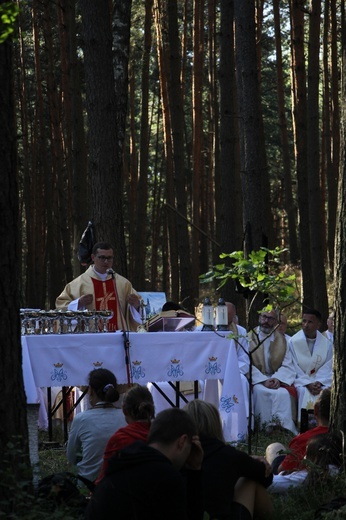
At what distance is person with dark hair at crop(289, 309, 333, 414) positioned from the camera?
12.6m

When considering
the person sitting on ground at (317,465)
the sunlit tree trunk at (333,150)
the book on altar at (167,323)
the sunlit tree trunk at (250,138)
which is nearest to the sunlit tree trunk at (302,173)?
the sunlit tree trunk at (250,138)

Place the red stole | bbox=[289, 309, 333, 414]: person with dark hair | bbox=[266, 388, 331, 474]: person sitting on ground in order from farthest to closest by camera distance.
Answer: bbox=[289, 309, 333, 414]: person with dark hair < the red stole < bbox=[266, 388, 331, 474]: person sitting on ground

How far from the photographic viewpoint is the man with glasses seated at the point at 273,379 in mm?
12094

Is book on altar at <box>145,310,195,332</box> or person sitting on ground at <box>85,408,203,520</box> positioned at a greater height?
book on altar at <box>145,310,195,332</box>

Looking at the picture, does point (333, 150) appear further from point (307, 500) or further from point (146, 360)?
point (307, 500)

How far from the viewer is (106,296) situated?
12.0m

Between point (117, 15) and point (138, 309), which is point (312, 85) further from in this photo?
point (138, 309)

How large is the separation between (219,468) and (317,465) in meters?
1.35

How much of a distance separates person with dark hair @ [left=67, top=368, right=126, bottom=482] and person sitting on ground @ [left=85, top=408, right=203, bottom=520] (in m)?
2.67

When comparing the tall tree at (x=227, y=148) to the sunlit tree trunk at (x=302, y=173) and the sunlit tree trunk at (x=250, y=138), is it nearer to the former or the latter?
the sunlit tree trunk at (x=302, y=173)

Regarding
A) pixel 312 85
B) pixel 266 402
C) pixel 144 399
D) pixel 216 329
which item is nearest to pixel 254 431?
pixel 266 402

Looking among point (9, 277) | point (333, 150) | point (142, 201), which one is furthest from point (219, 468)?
point (333, 150)

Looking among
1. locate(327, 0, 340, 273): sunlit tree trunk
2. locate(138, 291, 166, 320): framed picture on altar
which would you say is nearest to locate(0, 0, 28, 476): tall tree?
locate(138, 291, 166, 320): framed picture on altar

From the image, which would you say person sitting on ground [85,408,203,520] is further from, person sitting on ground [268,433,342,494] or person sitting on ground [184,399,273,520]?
A: person sitting on ground [268,433,342,494]
